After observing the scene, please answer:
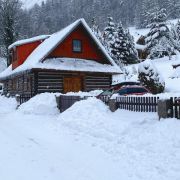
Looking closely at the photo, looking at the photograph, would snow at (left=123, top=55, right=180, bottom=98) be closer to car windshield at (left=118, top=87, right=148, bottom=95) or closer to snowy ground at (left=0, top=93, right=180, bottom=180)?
car windshield at (left=118, top=87, right=148, bottom=95)

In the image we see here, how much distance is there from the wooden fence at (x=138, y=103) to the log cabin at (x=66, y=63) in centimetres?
1244

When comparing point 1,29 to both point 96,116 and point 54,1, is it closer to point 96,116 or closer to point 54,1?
point 96,116

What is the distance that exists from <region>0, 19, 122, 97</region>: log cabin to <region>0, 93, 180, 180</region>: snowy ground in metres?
12.5

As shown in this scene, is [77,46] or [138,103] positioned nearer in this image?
[138,103]

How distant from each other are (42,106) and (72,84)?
339 inches

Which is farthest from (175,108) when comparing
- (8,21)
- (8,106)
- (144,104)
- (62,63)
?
(8,21)

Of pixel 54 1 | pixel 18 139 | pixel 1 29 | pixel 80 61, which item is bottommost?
pixel 18 139

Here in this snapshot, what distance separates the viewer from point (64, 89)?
95.4 ft

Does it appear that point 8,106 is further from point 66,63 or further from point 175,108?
point 175,108

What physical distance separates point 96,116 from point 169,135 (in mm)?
4344

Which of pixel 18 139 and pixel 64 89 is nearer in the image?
pixel 18 139

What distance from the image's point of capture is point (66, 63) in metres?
28.3

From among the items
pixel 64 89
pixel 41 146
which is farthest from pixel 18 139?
pixel 64 89

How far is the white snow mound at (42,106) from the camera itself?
69.1ft
